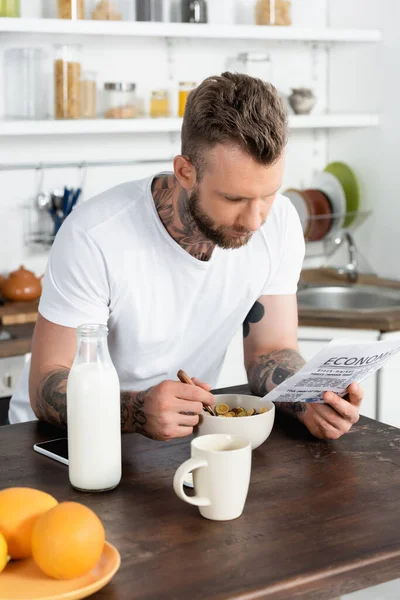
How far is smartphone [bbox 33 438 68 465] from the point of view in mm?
1447

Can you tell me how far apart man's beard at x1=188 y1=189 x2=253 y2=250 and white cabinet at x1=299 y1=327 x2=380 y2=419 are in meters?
1.24

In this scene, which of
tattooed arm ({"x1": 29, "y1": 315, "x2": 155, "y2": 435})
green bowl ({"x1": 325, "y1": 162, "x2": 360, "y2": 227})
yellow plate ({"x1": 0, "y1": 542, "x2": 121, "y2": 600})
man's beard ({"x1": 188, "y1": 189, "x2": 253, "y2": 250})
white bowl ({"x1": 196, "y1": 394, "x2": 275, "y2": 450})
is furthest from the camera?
green bowl ({"x1": 325, "y1": 162, "x2": 360, "y2": 227})

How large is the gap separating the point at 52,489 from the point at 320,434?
478mm

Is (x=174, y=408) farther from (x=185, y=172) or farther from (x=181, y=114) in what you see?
(x=181, y=114)

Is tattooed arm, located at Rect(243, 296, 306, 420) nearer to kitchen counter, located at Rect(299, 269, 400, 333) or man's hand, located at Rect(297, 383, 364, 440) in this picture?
man's hand, located at Rect(297, 383, 364, 440)

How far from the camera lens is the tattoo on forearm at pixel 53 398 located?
1.57 meters

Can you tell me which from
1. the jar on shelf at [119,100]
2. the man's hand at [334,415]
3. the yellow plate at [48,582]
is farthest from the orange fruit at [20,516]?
the jar on shelf at [119,100]

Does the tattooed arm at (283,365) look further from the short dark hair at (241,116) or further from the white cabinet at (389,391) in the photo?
the white cabinet at (389,391)

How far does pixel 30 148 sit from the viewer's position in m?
3.17

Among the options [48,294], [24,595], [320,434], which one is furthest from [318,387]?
[24,595]

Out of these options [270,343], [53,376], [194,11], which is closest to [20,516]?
[53,376]

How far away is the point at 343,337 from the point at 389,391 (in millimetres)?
218

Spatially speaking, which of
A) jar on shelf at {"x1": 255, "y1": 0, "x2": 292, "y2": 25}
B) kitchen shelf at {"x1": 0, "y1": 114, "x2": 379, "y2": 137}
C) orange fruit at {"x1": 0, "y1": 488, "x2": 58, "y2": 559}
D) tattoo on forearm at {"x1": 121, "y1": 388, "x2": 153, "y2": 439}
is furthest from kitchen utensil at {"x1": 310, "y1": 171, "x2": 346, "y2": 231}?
orange fruit at {"x1": 0, "y1": 488, "x2": 58, "y2": 559}

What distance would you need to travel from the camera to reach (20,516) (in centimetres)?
109
